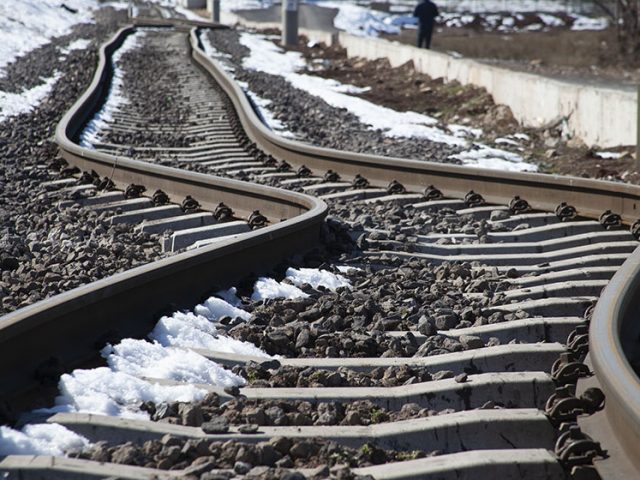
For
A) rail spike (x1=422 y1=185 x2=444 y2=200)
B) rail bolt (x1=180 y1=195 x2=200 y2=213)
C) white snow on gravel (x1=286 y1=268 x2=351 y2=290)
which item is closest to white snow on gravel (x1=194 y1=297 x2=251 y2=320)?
white snow on gravel (x1=286 y1=268 x2=351 y2=290)

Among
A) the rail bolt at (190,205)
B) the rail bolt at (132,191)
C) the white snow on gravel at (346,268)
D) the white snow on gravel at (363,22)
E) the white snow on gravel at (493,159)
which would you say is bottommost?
the white snow on gravel at (363,22)

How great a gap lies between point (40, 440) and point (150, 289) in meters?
1.48

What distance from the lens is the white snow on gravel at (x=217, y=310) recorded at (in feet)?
16.3

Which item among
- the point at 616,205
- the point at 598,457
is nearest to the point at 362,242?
the point at 616,205

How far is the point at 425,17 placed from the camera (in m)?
26.8

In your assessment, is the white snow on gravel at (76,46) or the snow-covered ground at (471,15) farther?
the snow-covered ground at (471,15)

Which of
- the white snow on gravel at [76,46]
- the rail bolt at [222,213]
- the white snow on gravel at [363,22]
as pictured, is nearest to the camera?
the rail bolt at [222,213]

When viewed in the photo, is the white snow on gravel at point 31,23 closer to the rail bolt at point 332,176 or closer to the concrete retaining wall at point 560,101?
the concrete retaining wall at point 560,101

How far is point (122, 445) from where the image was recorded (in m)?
3.33

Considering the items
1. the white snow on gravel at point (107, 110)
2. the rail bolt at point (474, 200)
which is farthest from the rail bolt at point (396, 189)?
the white snow on gravel at point (107, 110)

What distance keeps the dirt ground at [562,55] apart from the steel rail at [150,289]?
18976 millimetres

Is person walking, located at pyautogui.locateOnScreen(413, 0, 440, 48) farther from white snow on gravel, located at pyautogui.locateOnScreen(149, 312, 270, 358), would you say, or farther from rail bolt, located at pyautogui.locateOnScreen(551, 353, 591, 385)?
rail bolt, located at pyautogui.locateOnScreen(551, 353, 591, 385)

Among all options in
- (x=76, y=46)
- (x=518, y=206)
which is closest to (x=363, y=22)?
(x=76, y=46)

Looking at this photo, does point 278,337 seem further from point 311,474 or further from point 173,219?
point 173,219
